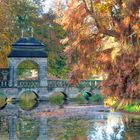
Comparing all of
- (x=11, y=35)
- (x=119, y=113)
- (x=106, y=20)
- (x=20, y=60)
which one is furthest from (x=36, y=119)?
(x=11, y=35)

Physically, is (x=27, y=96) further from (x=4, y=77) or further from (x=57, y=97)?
Result: (x=4, y=77)

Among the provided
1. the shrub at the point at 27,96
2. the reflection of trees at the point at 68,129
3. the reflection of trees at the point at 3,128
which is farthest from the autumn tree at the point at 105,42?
the shrub at the point at 27,96

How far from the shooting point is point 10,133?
1869 centimetres

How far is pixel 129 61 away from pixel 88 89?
1058 inches

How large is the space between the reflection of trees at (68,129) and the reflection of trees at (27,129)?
579 mm

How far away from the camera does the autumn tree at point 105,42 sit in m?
16.5

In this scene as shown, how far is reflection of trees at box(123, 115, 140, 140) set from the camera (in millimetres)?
17422

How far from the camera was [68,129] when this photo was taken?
65.6 ft

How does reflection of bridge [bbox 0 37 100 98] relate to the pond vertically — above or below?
above

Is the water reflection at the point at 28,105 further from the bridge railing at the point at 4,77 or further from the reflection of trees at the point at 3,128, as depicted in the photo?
the reflection of trees at the point at 3,128

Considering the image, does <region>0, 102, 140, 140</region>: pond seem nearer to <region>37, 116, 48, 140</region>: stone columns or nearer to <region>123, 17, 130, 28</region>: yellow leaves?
<region>37, 116, 48, 140</region>: stone columns

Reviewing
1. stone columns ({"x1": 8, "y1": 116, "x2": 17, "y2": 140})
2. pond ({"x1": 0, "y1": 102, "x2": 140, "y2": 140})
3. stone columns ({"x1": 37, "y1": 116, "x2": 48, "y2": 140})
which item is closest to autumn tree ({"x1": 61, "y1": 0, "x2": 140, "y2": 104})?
pond ({"x1": 0, "y1": 102, "x2": 140, "y2": 140})

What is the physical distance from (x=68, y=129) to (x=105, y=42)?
4.12 metres

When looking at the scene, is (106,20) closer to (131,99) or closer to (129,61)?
(129,61)
